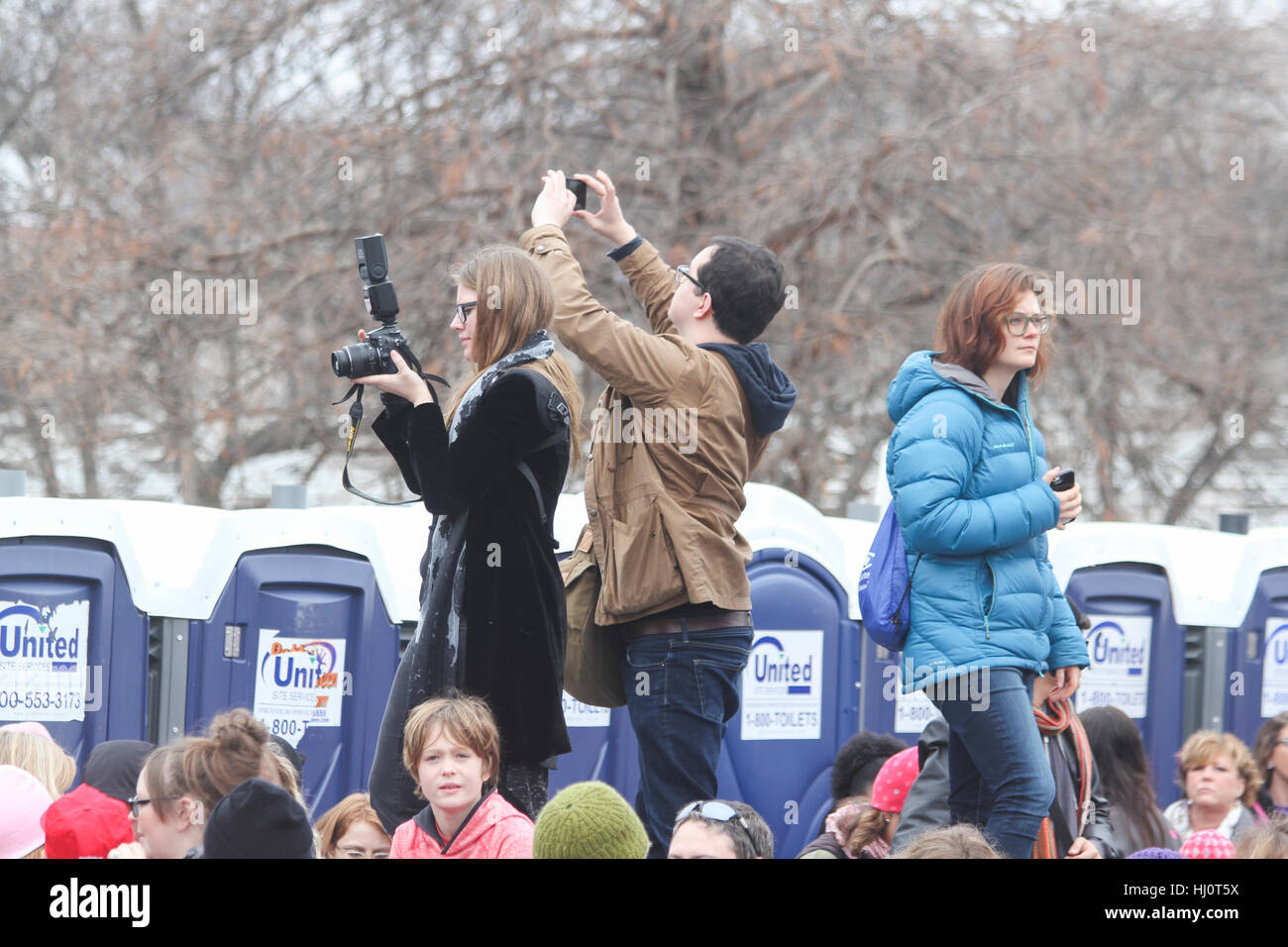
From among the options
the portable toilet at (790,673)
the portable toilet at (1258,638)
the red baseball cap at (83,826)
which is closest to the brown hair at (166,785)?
the red baseball cap at (83,826)

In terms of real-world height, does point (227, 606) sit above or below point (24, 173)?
below

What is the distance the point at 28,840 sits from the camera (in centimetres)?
321

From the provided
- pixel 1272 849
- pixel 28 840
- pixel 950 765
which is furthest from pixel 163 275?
pixel 1272 849

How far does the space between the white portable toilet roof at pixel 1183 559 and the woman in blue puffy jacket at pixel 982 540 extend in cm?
257

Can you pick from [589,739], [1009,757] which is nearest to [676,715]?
[1009,757]

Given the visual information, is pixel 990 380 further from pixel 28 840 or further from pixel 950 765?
pixel 28 840

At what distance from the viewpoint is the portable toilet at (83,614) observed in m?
4.39

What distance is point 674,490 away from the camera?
3361mm

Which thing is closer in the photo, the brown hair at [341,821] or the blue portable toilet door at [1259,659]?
the brown hair at [341,821]

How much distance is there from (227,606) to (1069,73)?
640cm

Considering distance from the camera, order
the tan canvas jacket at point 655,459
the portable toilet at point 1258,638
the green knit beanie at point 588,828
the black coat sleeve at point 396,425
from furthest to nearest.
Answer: the portable toilet at point 1258,638 → the tan canvas jacket at point 655,459 → the black coat sleeve at point 396,425 → the green knit beanie at point 588,828

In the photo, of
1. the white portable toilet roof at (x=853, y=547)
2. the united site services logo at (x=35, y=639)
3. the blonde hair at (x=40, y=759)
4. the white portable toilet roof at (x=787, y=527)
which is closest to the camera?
the blonde hair at (x=40, y=759)

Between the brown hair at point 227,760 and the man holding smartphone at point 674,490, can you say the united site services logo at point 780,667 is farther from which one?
the brown hair at point 227,760

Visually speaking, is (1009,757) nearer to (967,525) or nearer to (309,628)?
(967,525)
